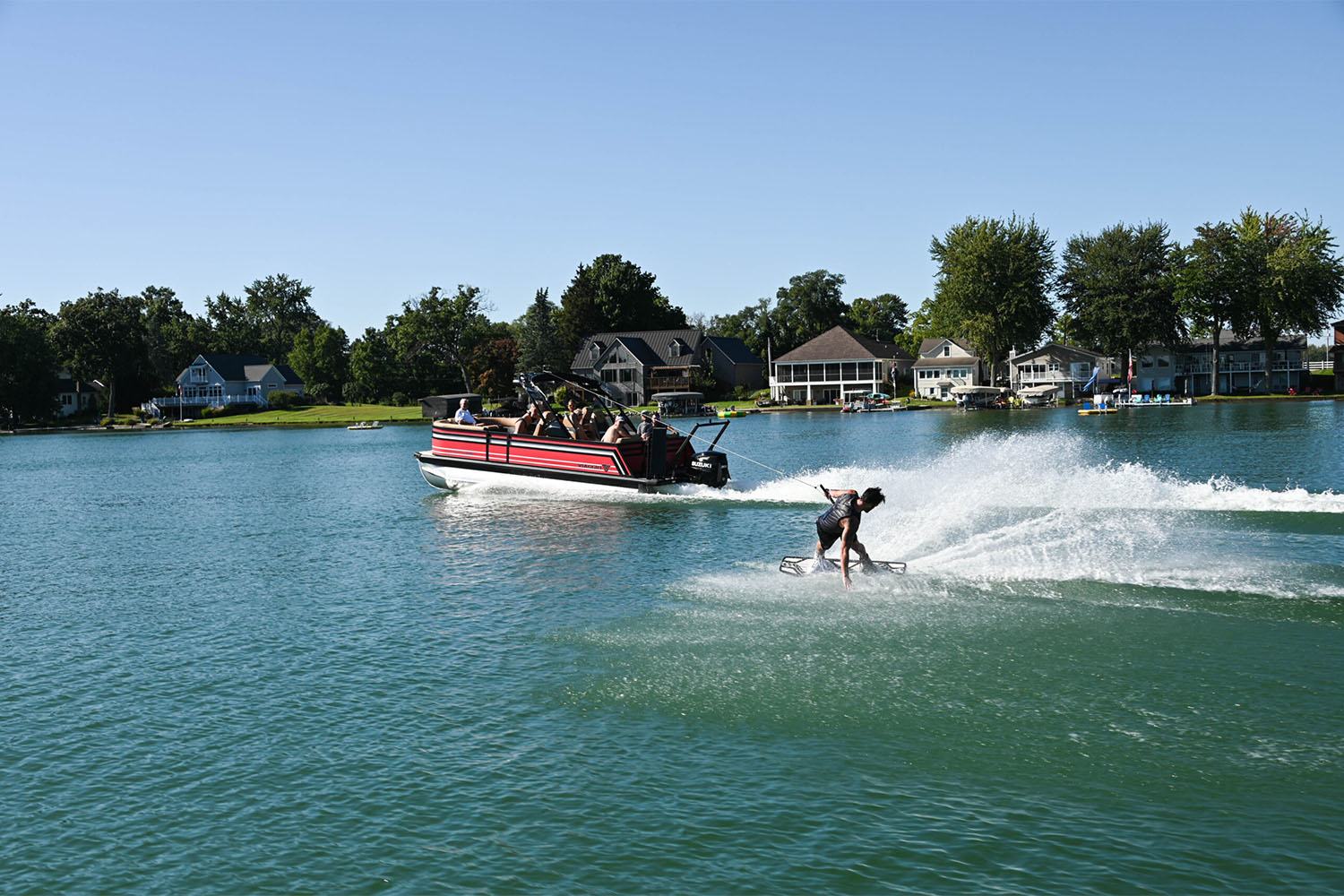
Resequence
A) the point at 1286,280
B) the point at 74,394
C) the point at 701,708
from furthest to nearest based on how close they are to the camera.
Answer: the point at 74,394, the point at 1286,280, the point at 701,708

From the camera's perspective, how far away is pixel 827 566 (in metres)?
18.1

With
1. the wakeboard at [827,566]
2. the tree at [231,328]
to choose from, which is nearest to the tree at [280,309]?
the tree at [231,328]

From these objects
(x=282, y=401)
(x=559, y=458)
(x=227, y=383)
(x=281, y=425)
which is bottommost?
(x=559, y=458)

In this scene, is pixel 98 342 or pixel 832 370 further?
pixel 98 342

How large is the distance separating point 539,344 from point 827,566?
107454 millimetres

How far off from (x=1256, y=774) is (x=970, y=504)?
15.7 m

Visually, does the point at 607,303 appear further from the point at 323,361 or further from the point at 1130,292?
the point at 1130,292

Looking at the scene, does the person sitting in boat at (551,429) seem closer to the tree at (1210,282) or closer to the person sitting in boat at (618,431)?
the person sitting in boat at (618,431)

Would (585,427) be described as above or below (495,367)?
below

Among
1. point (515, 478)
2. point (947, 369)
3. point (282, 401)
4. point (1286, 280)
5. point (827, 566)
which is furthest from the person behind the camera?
point (282, 401)

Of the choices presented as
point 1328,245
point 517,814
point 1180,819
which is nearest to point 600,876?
point 517,814

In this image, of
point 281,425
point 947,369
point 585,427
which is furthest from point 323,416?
point 585,427

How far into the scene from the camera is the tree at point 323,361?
13475cm

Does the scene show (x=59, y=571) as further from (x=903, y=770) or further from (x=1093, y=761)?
(x=1093, y=761)
